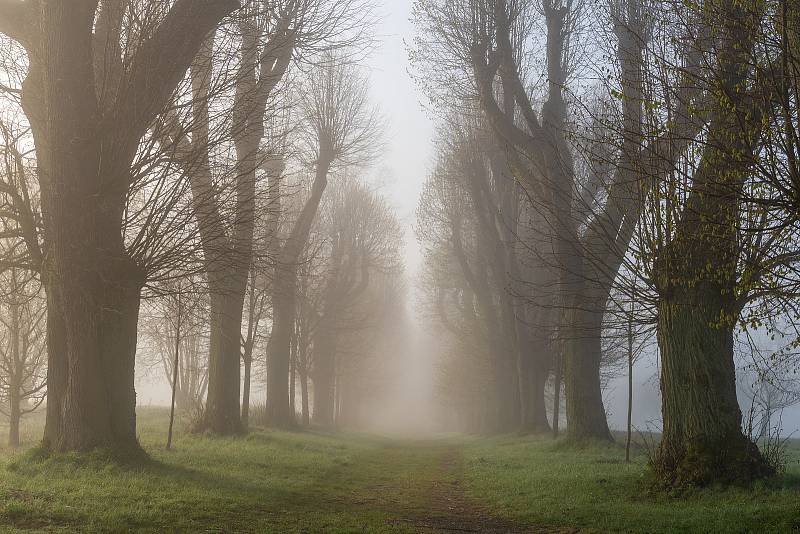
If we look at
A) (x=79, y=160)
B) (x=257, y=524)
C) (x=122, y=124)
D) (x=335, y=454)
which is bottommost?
(x=335, y=454)

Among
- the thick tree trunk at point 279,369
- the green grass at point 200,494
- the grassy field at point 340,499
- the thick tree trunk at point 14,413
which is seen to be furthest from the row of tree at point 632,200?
the thick tree trunk at point 14,413

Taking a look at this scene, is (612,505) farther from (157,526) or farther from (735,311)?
(157,526)

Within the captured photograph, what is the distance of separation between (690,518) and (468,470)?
27.8 feet

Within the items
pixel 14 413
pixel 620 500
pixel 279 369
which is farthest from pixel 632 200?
pixel 279 369

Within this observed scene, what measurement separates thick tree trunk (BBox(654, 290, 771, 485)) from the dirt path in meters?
2.72

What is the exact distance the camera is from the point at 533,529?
8055 mm

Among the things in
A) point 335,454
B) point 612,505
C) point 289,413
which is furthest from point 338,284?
point 612,505

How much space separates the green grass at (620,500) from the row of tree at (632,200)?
61cm

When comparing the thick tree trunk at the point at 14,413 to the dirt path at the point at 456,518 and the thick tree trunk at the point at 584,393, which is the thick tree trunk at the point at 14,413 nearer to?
the dirt path at the point at 456,518

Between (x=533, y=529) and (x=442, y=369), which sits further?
(x=442, y=369)

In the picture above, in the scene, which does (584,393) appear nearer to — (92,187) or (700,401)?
(700,401)

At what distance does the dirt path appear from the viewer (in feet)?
26.1

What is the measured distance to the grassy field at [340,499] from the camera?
23.1ft

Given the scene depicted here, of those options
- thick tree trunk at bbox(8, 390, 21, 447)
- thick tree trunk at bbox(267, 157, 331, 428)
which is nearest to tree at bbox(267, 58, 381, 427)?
thick tree trunk at bbox(267, 157, 331, 428)
